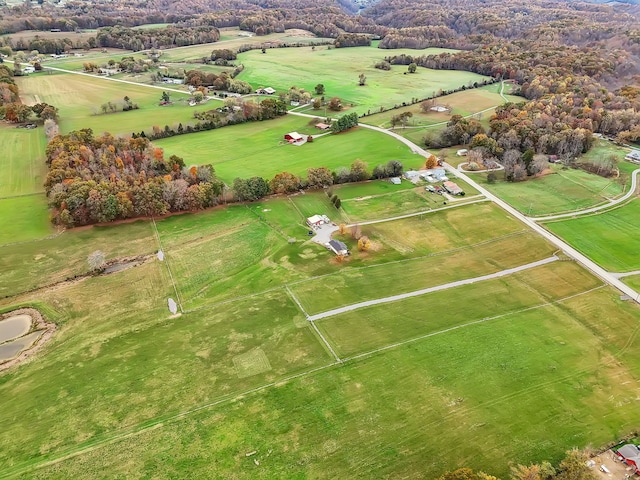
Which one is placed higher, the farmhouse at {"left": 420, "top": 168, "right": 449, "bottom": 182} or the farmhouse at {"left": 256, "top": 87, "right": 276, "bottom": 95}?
the farmhouse at {"left": 256, "top": 87, "right": 276, "bottom": 95}

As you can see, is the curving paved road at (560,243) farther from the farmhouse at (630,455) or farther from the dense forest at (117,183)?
the dense forest at (117,183)

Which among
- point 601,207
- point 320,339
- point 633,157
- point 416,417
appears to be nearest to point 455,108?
point 633,157

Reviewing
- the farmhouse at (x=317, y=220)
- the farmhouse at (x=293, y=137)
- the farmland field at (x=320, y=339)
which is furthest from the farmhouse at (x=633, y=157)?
the farmhouse at (x=293, y=137)

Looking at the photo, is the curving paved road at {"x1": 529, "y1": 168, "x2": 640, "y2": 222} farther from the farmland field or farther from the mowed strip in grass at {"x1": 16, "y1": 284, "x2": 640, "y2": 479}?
the mowed strip in grass at {"x1": 16, "y1": 284, "x2": 640, "y2": 479}

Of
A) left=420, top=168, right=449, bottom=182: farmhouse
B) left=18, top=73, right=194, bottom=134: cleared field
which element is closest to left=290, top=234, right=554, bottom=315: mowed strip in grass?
left=420, top=168, right=449, bottom=182: farmhouse

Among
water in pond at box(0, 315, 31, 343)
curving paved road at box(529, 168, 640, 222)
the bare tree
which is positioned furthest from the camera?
curving paved road at box(529, 168, 640, 222)

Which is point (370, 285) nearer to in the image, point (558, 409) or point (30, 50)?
point (558, 409)
